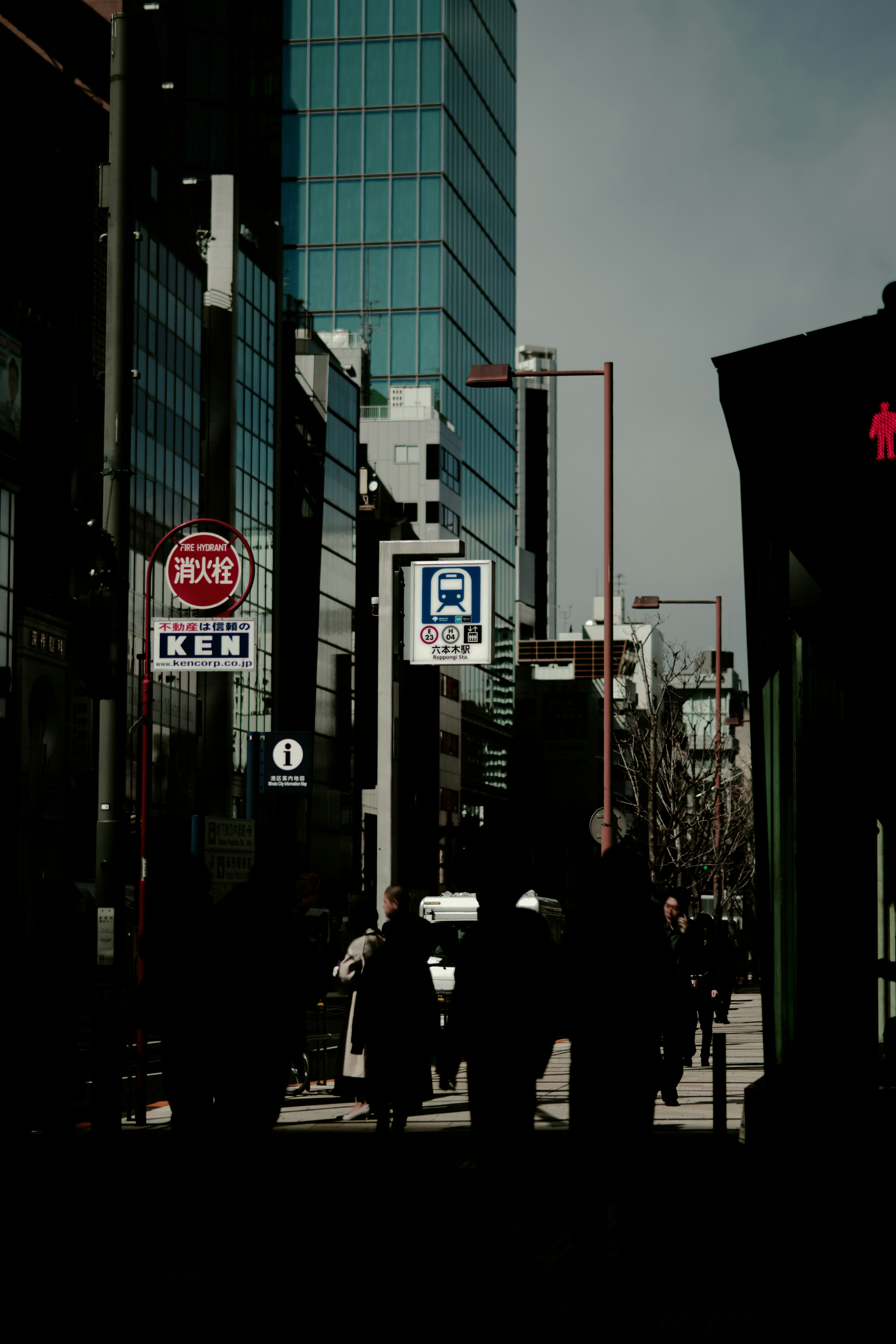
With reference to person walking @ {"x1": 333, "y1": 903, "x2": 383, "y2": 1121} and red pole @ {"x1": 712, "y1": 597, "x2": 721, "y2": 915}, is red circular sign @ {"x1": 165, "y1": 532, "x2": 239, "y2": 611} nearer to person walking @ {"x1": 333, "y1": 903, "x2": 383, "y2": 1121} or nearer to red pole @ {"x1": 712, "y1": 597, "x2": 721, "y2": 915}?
person walking @ {"x1": 333, "y1": 903, "x2": 383, "y2": 1121}

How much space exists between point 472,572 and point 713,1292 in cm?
2516

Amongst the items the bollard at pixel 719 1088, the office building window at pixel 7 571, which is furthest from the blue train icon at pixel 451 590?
the bollard at pixel 719 1088

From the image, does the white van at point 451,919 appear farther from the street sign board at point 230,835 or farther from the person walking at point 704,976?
the street sign board at point 230,835

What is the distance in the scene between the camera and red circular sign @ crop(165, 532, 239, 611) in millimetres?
19828

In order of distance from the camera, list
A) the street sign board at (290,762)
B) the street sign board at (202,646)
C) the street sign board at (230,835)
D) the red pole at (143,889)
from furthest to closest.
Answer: the street sign board at (290,762) < the street sign board at (202,646) < the street sign board at (230,835) < the red pole at (143,889)

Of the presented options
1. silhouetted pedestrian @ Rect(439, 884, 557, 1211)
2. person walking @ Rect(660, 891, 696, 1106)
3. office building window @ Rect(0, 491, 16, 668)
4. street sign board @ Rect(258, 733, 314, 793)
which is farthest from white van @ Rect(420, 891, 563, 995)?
office building window @ Rect(0, 491, 16, 668)

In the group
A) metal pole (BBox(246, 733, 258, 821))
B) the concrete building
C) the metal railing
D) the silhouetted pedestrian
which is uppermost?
the metal railing

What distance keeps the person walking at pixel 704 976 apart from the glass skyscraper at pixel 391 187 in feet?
250

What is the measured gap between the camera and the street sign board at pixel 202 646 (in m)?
17.1

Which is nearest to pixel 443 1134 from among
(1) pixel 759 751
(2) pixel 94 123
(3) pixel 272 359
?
(1) pixel 759 751

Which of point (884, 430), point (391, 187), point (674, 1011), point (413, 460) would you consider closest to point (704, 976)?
point (884, 430)

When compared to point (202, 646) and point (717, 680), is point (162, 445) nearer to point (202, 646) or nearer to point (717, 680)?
point (717, 680)

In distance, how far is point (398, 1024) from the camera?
41.4 ft

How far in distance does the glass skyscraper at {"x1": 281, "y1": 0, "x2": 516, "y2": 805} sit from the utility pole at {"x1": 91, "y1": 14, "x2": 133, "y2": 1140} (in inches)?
3349
